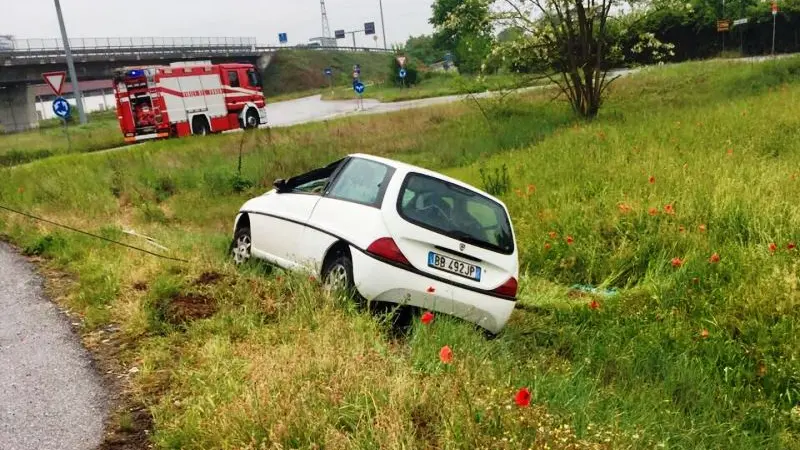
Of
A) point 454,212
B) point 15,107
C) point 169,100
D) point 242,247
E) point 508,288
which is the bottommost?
point 508,288

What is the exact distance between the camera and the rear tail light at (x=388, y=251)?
486 centimetres

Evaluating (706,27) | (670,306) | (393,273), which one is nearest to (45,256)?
(393,273)

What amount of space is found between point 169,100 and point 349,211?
21519 mm

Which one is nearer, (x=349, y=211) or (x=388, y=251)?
(x=388, y=251)

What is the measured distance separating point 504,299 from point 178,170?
38.0 feet

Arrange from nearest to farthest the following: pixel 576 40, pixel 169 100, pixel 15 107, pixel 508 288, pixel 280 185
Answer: pixel 508 288, pixel 280 185, pixel 576 40, pixel 169 100, pixel 15 107

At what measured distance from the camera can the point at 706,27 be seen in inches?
1726

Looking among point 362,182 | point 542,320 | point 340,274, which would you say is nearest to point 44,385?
point 340,274

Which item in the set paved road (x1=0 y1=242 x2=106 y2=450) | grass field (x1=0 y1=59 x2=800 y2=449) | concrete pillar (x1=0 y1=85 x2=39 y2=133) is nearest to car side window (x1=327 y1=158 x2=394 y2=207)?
grass field (x1=0 y1=59 x2=800 y2=449)

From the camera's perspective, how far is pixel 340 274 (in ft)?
16.9

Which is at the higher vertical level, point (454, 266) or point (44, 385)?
point (454, 266)

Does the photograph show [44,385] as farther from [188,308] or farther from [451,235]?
[451,235]

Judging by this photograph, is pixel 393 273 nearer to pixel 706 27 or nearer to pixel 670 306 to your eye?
pixel 670 306

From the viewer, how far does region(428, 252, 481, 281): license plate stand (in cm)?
500
